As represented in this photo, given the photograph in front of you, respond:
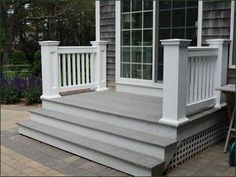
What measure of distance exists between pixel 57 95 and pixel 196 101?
222 cm

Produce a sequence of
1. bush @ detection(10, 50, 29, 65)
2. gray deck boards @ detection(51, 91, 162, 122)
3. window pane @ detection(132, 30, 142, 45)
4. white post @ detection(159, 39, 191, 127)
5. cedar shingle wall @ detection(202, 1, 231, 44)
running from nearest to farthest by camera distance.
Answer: white post @ detection(159, 39, 191, 127)
gray deck boards @ detection(51, 91, 162, 122)
cedar shingle wall @ detection(202, 1, 231, 44)
window pane @ detection(132, 30, 142, 45)
bush @ detection(10, 50, 29, 65)

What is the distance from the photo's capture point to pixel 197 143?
11.9ft

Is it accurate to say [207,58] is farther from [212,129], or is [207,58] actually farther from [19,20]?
[19,20]

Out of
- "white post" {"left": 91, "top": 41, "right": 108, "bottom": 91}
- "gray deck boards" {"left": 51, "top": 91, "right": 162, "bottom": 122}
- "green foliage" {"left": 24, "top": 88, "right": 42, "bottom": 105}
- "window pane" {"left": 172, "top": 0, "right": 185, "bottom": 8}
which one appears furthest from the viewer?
"green foliage" {"left": 24, "top": 88, "right": 42, "bottom": 105}

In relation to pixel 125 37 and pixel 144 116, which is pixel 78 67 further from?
pixel 144 116

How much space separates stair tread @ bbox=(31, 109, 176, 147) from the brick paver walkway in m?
0.34

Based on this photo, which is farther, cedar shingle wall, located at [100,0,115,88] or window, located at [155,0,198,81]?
cedar shingle wall, located at [100,0,115,88]

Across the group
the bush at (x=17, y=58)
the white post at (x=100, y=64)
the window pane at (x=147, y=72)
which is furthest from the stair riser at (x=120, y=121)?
the bush at (x=17, y=58)

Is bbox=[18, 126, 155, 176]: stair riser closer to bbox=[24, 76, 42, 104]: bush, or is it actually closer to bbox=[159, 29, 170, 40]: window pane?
bbox=[24, 76, 42, 104]: bush

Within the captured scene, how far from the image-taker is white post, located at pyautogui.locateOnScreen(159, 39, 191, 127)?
308 cm

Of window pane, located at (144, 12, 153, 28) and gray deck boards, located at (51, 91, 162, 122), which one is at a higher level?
window pane, located at (144, 12, 153, 28)

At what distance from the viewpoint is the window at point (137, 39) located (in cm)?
495

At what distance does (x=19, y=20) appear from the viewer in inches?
468

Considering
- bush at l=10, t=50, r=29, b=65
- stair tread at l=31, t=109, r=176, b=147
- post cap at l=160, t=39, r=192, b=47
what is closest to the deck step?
stair tread at l=31, t=109, r=176, b=147
